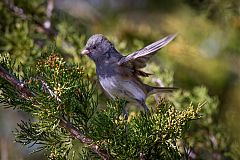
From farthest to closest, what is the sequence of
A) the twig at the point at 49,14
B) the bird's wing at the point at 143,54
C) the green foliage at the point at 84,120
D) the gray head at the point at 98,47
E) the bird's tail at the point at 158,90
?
1. the twig at the point at 49,14
2. the gray head at the point at 98,47
3. the bird's tail at the point at 158,90
4. the bird's wing at the point at 143,54
5. the green foliage at the point at 84,120

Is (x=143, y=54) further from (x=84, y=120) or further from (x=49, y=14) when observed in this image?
(x=49, y=14)

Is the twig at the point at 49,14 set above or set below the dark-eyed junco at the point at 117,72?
above

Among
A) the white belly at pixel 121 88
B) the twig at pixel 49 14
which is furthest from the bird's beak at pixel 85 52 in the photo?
the twig at pixel 49 14

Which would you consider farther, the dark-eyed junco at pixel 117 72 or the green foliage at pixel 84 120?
the dark-eyed junco at pixel 117 72

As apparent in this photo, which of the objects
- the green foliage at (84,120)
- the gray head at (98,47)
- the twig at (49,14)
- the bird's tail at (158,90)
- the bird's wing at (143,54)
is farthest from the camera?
the twig at (49,14)

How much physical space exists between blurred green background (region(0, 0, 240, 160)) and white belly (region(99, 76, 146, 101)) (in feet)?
0.32

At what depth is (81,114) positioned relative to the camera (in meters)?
1.51

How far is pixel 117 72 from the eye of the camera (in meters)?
2.22

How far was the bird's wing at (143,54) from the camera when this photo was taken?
1820 millimetres

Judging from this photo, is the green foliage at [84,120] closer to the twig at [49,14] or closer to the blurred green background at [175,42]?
the blurred green background at [175,42]

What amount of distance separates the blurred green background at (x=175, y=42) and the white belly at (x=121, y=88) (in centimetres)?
10

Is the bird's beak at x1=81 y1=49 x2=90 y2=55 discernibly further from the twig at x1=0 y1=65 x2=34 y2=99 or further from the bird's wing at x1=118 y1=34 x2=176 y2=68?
the twig at x1=0 y1=65 x2=34 y2=99

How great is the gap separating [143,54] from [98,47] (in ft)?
1.28

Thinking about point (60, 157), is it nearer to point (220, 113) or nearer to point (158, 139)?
point (158, 139)
